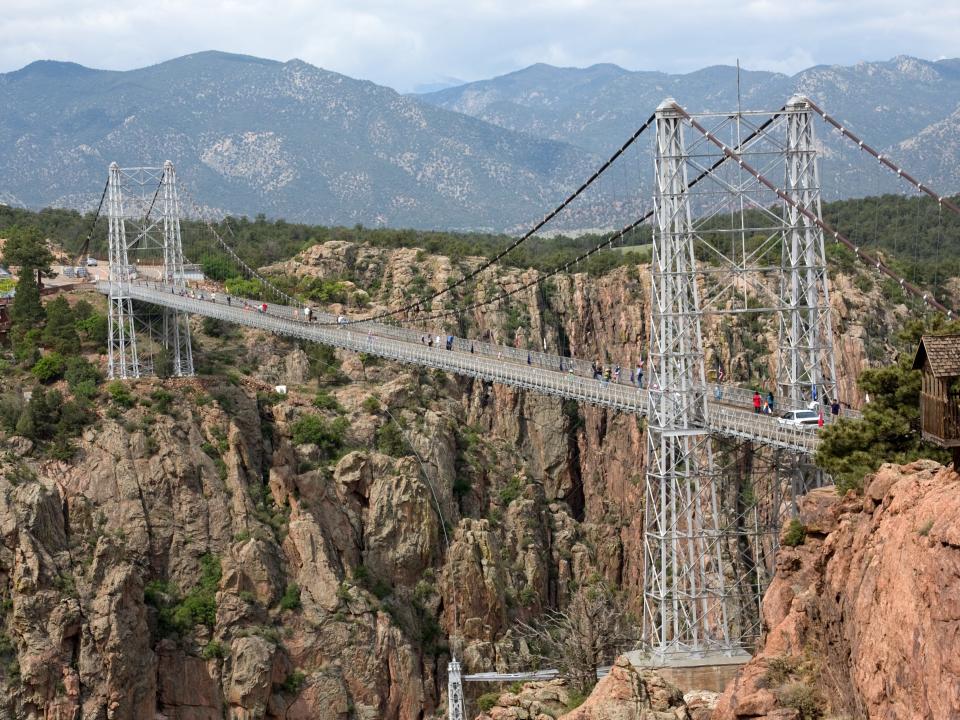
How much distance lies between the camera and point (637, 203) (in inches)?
5984

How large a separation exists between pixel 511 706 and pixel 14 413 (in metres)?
28.3

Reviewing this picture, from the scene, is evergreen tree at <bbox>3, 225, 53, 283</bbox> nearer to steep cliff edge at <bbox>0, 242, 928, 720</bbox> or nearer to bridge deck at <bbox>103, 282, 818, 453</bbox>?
bridge deck at <bbox>103, 282, 818, 453</bbox>

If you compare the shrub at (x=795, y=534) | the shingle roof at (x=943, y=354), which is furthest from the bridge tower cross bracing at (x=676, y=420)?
the shingle roof at (x=943, y=354)

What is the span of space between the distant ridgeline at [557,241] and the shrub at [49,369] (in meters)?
17.7

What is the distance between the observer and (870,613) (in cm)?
1989

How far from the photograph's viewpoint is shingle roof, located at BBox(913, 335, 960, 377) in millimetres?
19812

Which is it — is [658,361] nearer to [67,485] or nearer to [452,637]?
[452,637]

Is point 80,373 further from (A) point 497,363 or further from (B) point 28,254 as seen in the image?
(A) point 497,363

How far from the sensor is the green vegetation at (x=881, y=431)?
96.6 ft

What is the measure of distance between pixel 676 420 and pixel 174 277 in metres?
31.4

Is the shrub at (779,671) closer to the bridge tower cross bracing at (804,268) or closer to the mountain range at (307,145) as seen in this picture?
the bridge tower cross bracing at (804,268)

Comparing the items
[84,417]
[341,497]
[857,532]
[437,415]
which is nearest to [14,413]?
[84,417]

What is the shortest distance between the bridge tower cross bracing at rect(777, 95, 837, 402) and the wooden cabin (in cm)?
1789

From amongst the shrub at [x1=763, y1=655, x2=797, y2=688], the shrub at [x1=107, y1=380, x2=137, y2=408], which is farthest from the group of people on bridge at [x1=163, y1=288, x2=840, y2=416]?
the shrub at [x1=763, y1=655, x2=797, y2=688]
